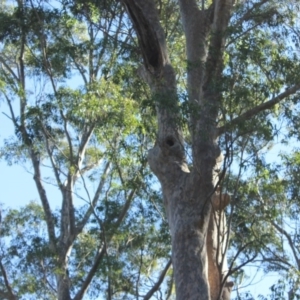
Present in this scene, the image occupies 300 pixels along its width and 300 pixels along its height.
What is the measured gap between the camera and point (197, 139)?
425 inches

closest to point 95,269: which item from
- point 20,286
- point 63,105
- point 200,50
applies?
point 20,286

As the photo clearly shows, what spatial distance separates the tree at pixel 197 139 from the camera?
1000 centimetres

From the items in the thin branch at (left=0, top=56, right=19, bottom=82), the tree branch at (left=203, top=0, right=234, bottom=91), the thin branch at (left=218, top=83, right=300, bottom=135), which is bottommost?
the thin branch at (left=218, top=83, right=300, bottom=135)

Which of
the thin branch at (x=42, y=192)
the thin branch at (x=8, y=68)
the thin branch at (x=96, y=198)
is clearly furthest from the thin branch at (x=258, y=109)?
the thin branch at (x=8, y=68)

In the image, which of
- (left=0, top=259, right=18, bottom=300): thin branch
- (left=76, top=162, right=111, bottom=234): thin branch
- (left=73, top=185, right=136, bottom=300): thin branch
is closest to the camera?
(left=0, top=259, right=18, bottom=300): thin branch

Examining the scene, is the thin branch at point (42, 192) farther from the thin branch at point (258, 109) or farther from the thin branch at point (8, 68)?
the thin branch at point (258, 109)

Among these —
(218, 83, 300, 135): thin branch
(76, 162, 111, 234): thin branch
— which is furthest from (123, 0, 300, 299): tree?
(76, 162, 111, 234): thin branch

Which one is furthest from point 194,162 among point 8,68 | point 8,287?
point 8,68

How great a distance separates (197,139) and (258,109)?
99cm

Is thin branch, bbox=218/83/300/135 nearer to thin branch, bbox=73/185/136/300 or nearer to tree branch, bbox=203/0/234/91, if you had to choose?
tree branch, bbox=203/0/234/91

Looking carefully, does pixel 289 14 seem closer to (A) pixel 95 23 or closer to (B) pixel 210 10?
(B) pixel 210 10

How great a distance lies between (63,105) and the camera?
13.8 meters

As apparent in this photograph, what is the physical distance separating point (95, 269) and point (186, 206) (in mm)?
3341

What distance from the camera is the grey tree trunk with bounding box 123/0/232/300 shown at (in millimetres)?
9936
